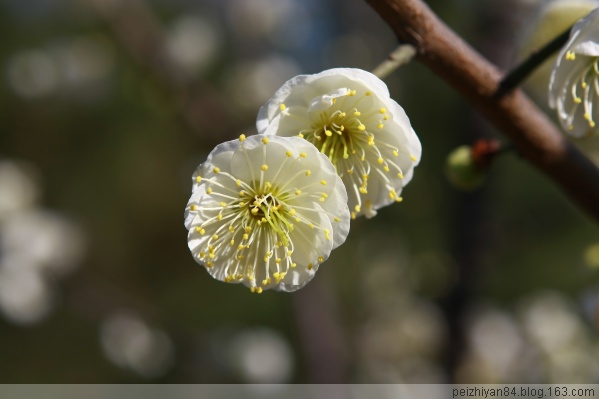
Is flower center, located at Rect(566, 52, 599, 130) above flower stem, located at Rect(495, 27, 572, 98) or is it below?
below

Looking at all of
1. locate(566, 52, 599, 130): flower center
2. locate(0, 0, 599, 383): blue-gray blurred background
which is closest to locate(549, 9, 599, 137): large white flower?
locate(566, 52, 599, 130): flower center

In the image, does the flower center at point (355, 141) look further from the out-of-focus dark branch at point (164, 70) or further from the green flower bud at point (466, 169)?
the out-of-focus dark branch at point (164, 70)

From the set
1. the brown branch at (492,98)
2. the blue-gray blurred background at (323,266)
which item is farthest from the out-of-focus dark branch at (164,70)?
the brown branch at (492,98)

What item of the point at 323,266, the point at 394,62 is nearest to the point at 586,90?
the point at 394,62

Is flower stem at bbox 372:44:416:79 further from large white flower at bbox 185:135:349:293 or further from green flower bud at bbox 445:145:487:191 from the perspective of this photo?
green flower bud at bbox 445:145:487:191

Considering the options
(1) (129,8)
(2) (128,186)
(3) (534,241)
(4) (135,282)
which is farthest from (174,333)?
(2) (128,186)

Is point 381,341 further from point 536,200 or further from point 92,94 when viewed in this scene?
point 92,94
